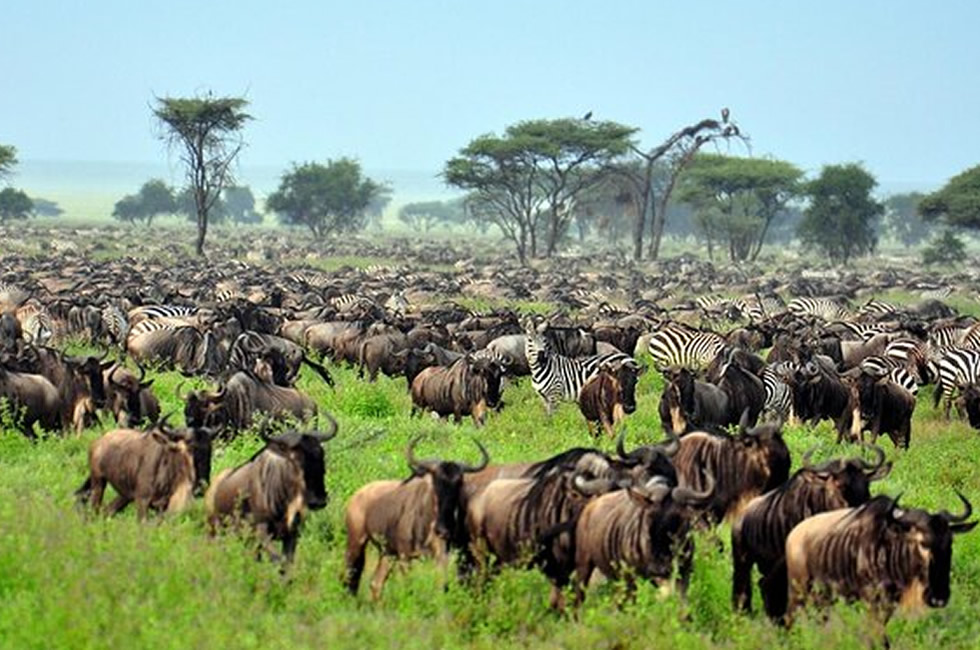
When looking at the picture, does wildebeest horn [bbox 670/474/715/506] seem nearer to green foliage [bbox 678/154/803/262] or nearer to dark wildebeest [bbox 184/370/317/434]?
dark wildebeest [bbox 184/370/317/434]

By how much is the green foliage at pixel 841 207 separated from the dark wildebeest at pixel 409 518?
190 ft

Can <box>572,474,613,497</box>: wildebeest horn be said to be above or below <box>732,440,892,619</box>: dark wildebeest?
above

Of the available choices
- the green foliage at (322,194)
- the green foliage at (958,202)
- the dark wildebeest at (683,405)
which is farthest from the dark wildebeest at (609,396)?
the green foliage at (322,194)

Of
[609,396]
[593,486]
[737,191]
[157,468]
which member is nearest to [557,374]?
[609,396]

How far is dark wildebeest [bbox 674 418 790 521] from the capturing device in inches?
379

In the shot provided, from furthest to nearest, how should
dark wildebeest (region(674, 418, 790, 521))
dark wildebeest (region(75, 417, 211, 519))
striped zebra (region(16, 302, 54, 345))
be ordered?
1. striped zebra (region(16, 302, 54, 345))
2. dark wildebeest (region(674, 418, 790, 521))
3. dark wildebeest (region(75, 417, 211, 519))

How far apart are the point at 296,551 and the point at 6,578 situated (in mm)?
1917

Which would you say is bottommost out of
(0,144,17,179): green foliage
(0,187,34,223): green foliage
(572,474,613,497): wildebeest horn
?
(572,474,613,497): wildebeest horn

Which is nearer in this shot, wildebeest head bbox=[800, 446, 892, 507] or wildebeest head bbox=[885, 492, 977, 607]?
wildebeest head bbox=[885, 492, 977, 607]

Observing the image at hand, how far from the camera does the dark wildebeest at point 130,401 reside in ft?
41.4

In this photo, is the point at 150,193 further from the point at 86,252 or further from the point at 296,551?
the point at 296,551

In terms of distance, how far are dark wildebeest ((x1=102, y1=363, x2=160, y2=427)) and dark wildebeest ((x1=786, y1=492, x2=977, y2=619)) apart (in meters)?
7.00

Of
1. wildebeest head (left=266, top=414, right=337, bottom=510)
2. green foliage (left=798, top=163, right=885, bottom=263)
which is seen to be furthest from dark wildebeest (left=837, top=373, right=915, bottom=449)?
green foliage (left=798, top=163, right=885, bottom=263)

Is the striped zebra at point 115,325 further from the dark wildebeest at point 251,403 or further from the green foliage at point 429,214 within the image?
the green foliage at point 429,214
